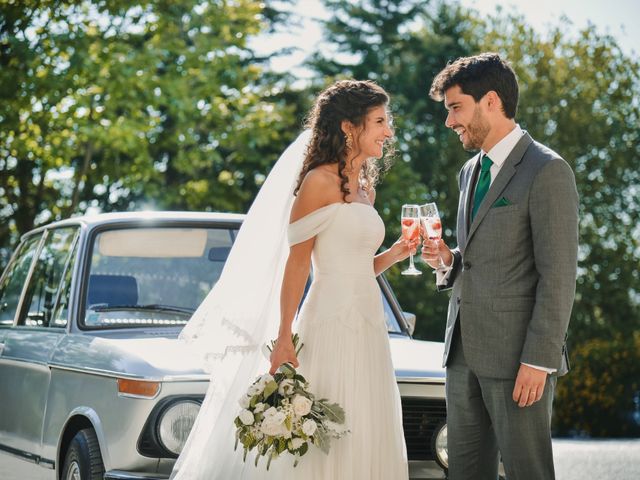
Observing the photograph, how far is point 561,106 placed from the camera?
115 feet

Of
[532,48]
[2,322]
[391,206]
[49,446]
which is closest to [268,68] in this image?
[391,206]

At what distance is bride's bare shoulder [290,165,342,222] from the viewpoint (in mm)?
4871

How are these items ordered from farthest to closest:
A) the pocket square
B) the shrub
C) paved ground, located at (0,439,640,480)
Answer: the shrub
paved ground, located at (0,439,640,480)
the pocket square

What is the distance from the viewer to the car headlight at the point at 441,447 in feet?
17.5

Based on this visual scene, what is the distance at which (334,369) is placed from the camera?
4.86 m

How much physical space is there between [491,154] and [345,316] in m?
1.03

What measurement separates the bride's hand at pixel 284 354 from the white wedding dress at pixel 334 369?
0.12 meters

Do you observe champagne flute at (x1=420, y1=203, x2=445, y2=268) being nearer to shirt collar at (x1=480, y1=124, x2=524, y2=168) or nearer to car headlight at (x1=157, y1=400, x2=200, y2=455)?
shirt collar at (x1=480, y1=124, x2=524, y2=168)

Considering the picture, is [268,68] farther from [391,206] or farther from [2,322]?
[2,322]

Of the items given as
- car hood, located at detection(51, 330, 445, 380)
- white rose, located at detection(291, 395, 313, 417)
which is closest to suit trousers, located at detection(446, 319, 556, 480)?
white rose, located at detection(291, 395, 313, 417)

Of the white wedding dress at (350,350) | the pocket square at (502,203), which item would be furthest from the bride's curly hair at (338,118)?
the pocket square at (502,203)

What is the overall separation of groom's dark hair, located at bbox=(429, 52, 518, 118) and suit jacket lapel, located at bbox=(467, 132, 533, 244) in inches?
7.0

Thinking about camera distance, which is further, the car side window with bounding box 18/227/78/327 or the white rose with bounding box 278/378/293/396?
the car side window with bounding box 18/227/78/327

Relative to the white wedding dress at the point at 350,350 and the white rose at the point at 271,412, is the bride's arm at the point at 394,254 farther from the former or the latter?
the white rose at the point at 271,412
